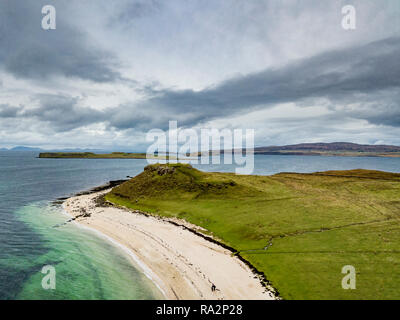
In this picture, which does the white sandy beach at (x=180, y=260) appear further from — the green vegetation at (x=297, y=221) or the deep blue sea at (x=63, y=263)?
the green vegetation at (x=297, y=221)

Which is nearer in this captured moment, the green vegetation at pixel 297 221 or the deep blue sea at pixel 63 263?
the green vegetation at pixel 297 221

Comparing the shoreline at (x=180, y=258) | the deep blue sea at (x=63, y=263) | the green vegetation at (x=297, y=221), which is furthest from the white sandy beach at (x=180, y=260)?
the green vegetation at (x=297, y=221)

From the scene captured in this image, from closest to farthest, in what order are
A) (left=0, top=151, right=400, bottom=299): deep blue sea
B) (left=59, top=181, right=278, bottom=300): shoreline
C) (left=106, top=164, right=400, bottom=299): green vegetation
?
(left=106, top=164, right=400, bottom=299): green vegetation
(left=59, top=181, right=278, bottom=300): shoreline
(left=0, top=151, right=400, bottom=299): deep blue sea

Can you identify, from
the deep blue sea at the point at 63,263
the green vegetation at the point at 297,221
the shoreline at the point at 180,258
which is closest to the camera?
the green vegetation at the point at 297,221

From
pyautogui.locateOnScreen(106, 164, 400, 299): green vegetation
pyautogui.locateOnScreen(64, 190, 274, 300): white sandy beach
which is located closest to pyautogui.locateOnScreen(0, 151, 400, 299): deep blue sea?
pyautogui.locateOnScreen(64, 190, 274, 300): white sandy beach

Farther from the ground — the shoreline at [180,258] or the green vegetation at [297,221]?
the green vegetation at [297,221]

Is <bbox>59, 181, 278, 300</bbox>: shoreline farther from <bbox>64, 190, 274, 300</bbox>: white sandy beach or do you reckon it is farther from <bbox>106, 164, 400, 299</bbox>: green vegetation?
<bbox>106, 164, 400, 299</bbox>: green vegetation
